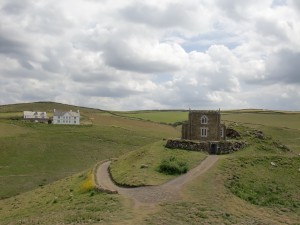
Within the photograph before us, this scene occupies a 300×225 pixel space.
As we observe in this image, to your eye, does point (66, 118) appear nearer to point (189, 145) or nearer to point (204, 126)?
point (204, 126)

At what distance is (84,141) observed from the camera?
9600 centimetres

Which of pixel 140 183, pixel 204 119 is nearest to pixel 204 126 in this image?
pixel 204 119

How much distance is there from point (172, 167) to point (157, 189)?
645cm

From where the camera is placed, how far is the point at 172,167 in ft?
150

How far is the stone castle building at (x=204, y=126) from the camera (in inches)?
2478

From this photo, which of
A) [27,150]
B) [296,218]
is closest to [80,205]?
[296,218]

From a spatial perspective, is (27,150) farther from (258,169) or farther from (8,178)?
(258,169)

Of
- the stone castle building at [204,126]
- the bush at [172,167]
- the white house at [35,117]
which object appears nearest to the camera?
the bush at [172,167]

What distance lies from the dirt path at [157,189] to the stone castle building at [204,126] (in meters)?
13.2

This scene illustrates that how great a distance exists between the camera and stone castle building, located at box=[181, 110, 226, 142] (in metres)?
62.9

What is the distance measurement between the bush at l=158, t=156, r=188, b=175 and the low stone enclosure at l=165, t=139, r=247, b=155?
9.82 meters

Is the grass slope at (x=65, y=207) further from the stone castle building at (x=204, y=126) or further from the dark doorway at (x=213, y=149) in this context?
the stone castle building at (x=204, y=126)

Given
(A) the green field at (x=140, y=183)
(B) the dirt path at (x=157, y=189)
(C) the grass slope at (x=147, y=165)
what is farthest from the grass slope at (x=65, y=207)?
(C) the grass slope at (x=147, y=165)

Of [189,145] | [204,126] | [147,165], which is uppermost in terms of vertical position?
[204,126]
